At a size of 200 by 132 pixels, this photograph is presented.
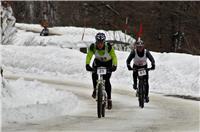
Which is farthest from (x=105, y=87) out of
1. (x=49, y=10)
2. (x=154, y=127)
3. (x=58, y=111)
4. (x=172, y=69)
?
(x=49, y=10)

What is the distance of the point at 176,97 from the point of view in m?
18.1

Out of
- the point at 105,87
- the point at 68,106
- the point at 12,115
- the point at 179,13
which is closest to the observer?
the point at 12,115

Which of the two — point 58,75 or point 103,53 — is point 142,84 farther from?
point 58,75

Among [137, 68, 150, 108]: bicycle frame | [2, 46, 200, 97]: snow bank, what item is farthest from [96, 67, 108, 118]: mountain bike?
[2, 46, 200, 97]: snow bank

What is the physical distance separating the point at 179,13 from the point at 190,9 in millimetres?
796

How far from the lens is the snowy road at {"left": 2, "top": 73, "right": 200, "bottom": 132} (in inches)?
448

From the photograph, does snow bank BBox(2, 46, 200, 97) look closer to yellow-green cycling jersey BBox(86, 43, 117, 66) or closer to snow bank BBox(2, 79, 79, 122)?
snow bank BBox(2, 79, 79, 122)

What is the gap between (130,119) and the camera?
1276 centimetres

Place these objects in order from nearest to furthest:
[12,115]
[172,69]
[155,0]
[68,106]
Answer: [12,115], [68,106], [172,69], [155,0]

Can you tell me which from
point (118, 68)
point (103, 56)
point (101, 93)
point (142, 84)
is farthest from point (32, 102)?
point (118, 68)

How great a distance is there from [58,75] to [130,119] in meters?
14.1

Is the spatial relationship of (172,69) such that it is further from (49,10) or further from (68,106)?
(49,10)

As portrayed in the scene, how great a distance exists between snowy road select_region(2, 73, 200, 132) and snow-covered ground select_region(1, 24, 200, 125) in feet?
1.70

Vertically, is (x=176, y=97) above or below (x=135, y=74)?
below
